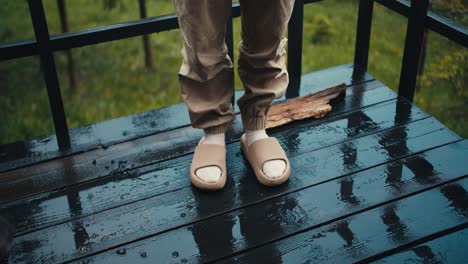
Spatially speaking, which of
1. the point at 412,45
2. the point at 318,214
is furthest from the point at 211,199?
the point at 412,45

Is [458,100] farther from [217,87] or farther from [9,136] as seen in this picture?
[9,136]

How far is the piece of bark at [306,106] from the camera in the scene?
7.38ft

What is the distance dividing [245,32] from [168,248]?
716 mm

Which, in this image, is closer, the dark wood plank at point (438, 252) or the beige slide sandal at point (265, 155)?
the dark wood plank at point (438, 252)

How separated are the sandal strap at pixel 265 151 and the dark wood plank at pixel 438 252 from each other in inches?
20.0

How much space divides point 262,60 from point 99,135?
0.77 meters

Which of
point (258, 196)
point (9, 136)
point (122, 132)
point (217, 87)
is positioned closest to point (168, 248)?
point (258, 196)

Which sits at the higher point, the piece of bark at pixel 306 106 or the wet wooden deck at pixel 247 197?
the piece of bark at pixel 306 106

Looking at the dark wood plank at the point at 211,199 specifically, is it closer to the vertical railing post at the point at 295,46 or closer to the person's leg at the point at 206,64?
the person's leg at the point at 206,64

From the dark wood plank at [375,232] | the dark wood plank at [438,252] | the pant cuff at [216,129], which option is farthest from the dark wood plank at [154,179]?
the dark wood plank at [438,252]

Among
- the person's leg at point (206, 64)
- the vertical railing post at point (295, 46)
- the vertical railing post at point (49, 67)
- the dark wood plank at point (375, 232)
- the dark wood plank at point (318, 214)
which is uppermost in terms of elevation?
the vertical railing post at point (295, 46)

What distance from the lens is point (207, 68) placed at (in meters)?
1.75

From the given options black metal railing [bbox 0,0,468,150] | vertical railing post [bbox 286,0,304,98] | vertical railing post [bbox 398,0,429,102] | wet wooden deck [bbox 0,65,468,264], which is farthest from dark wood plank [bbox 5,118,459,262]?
vertical railing post [bbox 286,0,304,98]

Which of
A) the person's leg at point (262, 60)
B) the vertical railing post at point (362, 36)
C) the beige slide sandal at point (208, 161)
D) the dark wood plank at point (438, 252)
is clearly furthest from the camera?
the vertical railing post at point (362, 36)
